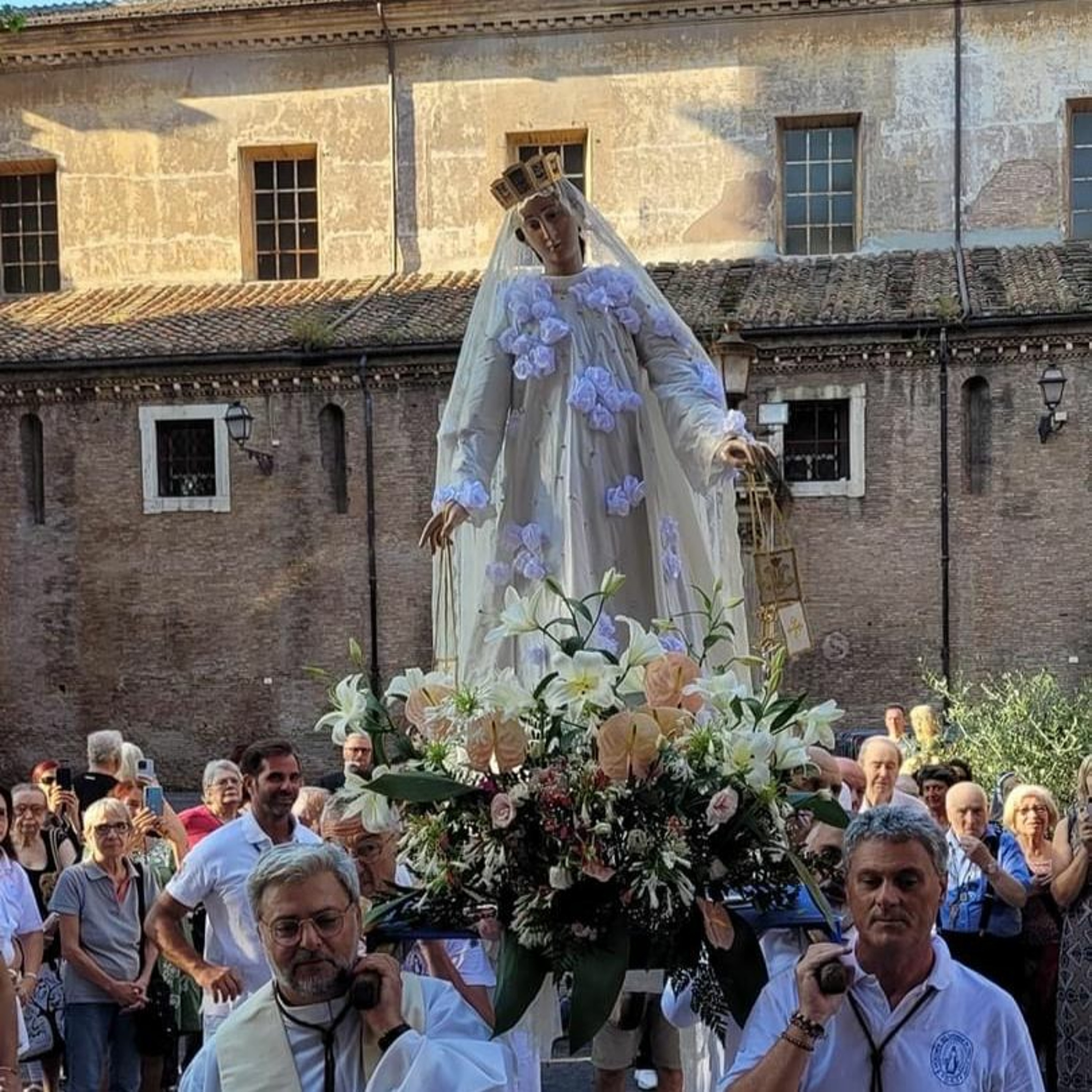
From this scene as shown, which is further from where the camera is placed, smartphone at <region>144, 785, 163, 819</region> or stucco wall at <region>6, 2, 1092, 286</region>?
stucco wall at <region>6, 2, 1092, 286</region>

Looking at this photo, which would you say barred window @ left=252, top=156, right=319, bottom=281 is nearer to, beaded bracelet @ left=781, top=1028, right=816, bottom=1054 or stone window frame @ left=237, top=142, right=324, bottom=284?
stone window frame @ left=237, top=142, right=324, bottom=284

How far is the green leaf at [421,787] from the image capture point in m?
2.66

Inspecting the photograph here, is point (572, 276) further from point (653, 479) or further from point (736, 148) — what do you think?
point (736, 148)

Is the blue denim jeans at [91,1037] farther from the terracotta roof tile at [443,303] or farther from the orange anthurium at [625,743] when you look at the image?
the terracotta roof tile at [443,303]

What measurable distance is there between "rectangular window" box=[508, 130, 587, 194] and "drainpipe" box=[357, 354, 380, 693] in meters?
4.81

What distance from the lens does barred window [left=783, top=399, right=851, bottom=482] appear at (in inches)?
723

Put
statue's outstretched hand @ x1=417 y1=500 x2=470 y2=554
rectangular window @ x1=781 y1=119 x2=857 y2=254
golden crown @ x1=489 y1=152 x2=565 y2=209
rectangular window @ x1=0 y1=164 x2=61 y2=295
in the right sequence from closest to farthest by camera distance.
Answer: statue's outstretched hand @ x1=417 y1=500 x2=470 y2=554 < golden crown @ x1=489 y1=152 x2=565 y2=209 < rectangular window @ x1=781 y1=119 x2=857 y2=254 < rectangular window @ x1=0 y1=164 x2=61 y2=295

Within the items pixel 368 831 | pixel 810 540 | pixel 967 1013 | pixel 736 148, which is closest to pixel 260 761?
pixel 368 831

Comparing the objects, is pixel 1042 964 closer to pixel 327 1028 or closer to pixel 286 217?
pixel 327 1028

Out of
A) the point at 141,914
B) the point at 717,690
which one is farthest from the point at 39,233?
the point at 717,690

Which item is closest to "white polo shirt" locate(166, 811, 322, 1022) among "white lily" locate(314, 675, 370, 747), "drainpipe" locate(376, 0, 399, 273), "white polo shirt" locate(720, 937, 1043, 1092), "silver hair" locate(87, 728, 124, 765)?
"white lily" locate(314, 675, 370, 747)

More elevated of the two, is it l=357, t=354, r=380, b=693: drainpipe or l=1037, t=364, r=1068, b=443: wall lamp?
l=1037, t=364, r=1068, b=443: wall lamp

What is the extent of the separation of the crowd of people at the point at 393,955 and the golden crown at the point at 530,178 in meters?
1.71

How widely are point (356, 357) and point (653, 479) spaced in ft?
49.3
